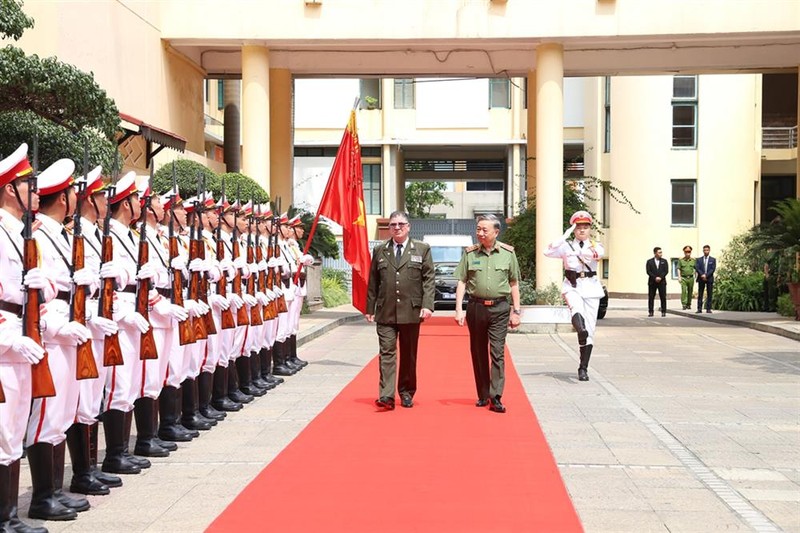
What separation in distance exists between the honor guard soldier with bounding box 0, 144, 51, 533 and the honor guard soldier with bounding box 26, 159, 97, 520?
237 millimetres

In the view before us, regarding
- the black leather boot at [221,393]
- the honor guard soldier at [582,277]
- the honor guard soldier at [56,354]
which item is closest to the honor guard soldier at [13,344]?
the honor guard soldier at [56,354]

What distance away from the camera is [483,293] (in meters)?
11.9

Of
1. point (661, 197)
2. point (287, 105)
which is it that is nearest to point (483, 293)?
point (287, 105)

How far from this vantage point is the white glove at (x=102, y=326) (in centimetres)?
750

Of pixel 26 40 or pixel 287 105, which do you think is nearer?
pixel 26 40

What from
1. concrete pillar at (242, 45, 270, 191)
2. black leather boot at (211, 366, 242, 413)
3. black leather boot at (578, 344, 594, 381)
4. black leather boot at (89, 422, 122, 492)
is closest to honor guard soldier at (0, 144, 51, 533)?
black leather boot at (89, 422, 122, 492)

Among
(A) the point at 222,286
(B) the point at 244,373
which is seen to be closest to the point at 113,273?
(A) the point at 222,286

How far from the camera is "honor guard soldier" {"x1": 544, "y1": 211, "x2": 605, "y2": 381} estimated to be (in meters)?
14.4

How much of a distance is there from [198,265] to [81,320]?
10.1ft

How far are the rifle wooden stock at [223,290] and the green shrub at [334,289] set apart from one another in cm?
2240

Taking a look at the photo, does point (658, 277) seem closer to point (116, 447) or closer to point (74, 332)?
point (116, 447)

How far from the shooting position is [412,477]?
8.16 m

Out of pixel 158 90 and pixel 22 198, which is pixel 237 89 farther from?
pixel 22 198

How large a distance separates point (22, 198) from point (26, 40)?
13.9 metres
